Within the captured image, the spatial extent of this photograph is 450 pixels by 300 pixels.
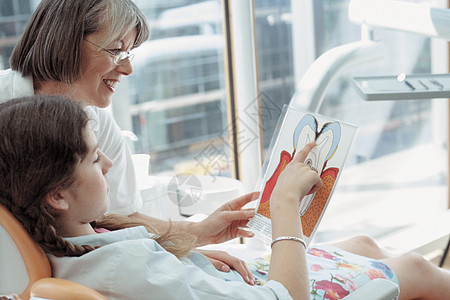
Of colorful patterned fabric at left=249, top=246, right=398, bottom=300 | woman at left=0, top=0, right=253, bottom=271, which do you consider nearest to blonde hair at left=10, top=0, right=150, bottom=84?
woman at left=0, top=0, right=253, bottom=271

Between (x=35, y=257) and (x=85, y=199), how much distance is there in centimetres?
16

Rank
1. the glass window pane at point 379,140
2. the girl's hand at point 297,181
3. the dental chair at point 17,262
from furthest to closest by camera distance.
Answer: the glass window pane at point 379,140 → the girl's hand at point 297,181 → the dental chair at point 17,262

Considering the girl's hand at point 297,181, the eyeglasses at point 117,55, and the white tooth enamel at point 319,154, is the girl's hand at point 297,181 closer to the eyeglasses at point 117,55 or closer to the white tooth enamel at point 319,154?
the white tooth enamel at point 319,154

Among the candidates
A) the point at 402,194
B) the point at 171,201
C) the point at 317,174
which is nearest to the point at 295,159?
the point at 317,174

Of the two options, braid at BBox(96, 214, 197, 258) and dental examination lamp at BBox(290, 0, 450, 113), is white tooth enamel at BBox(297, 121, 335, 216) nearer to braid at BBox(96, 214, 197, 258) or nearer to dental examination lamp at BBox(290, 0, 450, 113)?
dental examination lamp at BBox(290, 0, 450, 113)

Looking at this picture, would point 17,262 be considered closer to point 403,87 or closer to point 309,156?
point 309,156

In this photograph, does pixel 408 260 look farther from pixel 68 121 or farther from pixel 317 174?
pixel 68 121

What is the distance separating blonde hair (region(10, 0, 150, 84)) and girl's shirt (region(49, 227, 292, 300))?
1.80 feet

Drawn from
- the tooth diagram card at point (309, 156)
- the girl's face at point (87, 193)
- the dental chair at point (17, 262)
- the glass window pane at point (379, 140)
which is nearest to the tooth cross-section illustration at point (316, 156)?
the tooth diagram card at point (309, 156)

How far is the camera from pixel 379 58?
1.88 meters

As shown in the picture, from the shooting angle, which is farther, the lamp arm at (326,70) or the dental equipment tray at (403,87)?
the lamp arm at (326,70)

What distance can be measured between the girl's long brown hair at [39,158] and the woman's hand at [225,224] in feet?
1.62

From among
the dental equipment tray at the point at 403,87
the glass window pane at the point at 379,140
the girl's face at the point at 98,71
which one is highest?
the girl's face at the point at 98,71

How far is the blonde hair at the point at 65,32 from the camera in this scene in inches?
57.9
